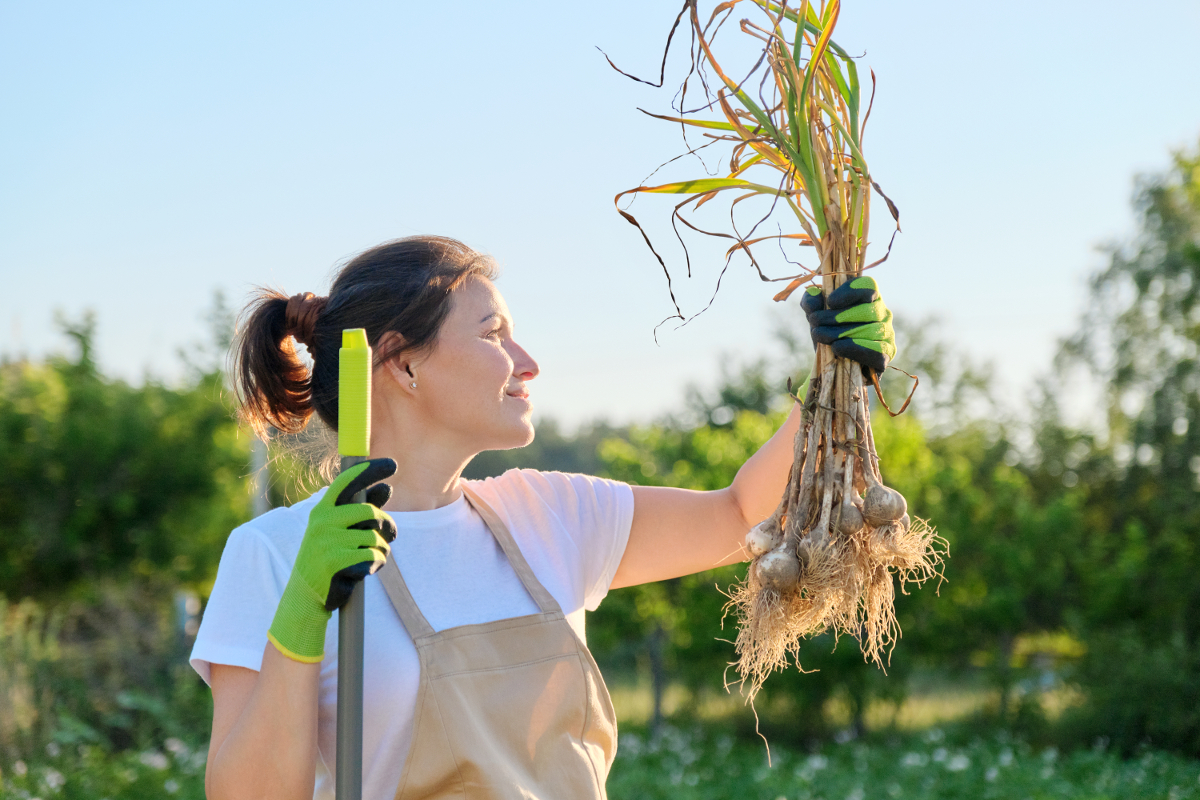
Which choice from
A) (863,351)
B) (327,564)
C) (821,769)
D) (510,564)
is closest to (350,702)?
(327,564)

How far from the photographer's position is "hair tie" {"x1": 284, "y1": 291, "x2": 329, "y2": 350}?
193 centimetres

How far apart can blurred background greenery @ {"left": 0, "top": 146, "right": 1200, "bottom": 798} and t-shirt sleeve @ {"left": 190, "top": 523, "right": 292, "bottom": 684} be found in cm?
417

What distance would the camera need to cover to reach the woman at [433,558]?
4.82 feet

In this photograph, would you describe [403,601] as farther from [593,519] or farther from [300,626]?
[593,519]

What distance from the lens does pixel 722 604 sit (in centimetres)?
819

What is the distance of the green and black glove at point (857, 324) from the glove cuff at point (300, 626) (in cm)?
96

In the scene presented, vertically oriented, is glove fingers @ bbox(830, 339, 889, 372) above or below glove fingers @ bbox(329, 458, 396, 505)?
above

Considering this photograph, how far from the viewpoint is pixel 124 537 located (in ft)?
31.0

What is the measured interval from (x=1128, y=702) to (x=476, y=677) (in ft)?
21.0

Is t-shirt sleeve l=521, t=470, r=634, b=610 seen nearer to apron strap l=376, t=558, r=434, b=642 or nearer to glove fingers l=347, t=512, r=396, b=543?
apron strap l=376, t=558, r=434, b=642

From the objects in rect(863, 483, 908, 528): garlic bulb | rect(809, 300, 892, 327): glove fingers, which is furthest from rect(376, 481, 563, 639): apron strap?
rect(809, 300, 892, 327): glove fingers

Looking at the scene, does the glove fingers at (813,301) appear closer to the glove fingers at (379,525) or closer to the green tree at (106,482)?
the glove fingers at (379,525)

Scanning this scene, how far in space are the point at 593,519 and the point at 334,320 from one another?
24.5 inches

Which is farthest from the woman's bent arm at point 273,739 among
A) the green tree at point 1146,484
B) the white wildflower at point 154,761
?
the green tree at point 1146,484
